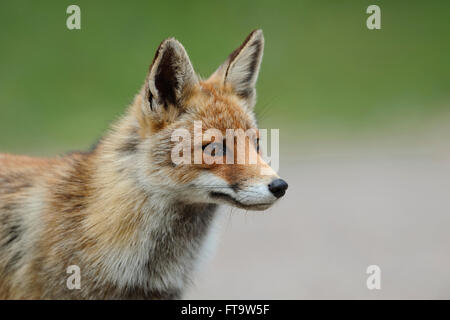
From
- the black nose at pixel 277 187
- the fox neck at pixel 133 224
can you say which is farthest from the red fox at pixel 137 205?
the black nose at pixel 277 187

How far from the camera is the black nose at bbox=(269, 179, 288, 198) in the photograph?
13.6 ft

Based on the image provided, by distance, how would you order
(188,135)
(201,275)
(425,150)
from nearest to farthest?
(188,135)
(201,275)
(425,150)

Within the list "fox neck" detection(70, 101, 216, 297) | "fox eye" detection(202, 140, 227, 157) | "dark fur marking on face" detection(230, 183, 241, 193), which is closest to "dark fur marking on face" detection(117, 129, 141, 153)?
"fox neck" detection(70, 101, 216, 297)

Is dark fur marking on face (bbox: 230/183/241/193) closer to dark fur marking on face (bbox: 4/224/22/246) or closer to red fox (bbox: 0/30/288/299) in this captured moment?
red fox (bbox: 0/30/288/299)

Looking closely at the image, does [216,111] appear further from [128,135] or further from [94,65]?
[94,65]

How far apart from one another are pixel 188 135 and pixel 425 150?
931 cm

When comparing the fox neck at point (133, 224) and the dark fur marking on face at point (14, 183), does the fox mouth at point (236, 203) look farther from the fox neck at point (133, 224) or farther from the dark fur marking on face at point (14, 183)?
the dark fur marking on face at point (14, 183)

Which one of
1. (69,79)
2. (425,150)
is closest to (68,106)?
(69,79)

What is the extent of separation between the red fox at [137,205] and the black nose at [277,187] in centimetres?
15

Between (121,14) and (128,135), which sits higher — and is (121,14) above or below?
above

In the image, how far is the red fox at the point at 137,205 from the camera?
4441mm

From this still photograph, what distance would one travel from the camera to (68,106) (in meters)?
14.6

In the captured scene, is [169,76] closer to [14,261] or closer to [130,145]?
[130,145]
